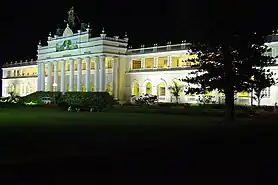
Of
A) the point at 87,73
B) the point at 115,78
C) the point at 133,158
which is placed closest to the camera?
the point at 133,158

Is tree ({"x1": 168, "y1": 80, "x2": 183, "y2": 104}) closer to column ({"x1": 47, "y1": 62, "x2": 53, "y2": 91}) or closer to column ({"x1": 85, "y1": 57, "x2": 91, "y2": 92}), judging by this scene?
column ({"x1": 85, "y1": 57, "x2": 91, "y2": 92})

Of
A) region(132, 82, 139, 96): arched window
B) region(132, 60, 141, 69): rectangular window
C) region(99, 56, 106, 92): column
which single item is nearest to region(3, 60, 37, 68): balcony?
region(99, 56, 106, 92): column

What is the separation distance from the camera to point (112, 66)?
234ft

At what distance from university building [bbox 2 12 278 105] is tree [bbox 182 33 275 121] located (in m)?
26.8

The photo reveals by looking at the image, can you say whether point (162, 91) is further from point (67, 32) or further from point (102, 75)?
point (67, 32)

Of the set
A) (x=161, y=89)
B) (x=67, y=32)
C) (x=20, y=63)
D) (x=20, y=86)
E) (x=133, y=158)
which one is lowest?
(x=133, y=158)

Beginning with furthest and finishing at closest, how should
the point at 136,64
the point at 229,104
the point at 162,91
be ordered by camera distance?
the point at 136,64
the point at 162,91
the point at 229,104

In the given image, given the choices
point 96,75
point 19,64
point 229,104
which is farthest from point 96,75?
point 229,104

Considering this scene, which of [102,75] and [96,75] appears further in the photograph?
[96,75]

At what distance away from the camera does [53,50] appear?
271 ft

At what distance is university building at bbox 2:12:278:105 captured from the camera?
65.9 meters

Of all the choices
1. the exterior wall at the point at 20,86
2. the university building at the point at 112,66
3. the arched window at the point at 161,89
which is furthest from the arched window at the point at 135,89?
the exterior wall at the point at 20,86

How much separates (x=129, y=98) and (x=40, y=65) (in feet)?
79.6

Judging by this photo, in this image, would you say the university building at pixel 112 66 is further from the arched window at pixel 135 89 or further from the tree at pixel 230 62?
the tree at pixel 230 62
